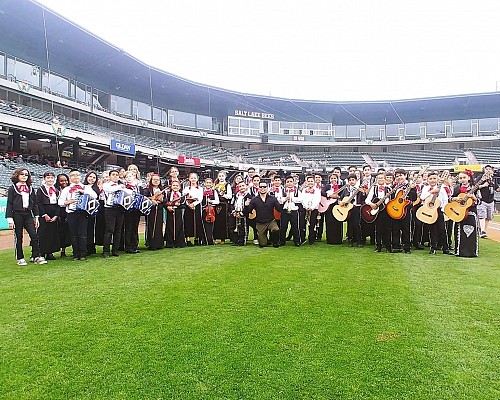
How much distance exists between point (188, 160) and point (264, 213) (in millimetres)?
27647

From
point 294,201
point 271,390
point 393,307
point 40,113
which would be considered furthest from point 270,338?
point 40,113

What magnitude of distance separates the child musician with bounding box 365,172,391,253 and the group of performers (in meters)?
0.02

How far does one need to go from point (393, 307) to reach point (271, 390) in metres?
2.13

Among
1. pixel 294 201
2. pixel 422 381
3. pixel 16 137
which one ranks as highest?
pixel 16 137

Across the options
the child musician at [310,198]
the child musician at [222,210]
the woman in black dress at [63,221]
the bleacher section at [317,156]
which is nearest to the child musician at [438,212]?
the child musician at [310,198]

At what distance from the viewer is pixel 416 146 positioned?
4612 cm

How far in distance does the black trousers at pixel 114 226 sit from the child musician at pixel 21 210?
1.09 meters

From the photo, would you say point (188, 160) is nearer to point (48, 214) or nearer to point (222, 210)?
point (222, 210)

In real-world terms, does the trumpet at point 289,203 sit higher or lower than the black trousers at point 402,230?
higher

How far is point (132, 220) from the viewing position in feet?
26.2

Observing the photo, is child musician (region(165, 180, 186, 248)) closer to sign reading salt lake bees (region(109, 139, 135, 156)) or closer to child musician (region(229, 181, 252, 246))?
child musician (region(229, 181, 252, 246))

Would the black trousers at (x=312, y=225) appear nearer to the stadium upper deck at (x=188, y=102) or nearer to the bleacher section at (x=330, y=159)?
the stadium upper deck at (x=188, y=102)

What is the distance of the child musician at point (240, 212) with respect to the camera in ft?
29.6

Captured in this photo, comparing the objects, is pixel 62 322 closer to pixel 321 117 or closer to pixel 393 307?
pixel 393 307
